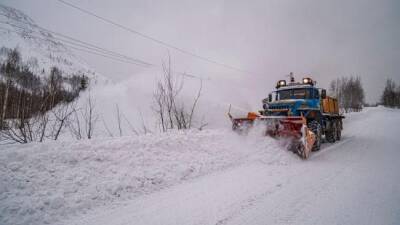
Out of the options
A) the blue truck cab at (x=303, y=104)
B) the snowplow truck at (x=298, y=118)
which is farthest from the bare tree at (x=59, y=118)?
the blue truck cab at (x=303, y=104)

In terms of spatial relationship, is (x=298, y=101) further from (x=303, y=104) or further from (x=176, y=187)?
(x=176, y=187)

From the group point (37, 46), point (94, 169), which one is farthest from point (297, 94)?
point (37, 46)

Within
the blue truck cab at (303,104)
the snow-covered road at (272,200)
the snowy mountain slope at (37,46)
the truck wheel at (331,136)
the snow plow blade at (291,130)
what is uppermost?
the snowy mountain slope at (37,46)

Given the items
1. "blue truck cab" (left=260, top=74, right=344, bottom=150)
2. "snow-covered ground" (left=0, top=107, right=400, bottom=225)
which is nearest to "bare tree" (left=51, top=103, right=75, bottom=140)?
"snow-covered ground" (left=0, top=107, right=400, bottom=225)

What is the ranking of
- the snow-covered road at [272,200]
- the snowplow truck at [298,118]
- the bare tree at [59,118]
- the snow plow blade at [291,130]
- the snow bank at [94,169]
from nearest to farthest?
the snow-covered road at [272,200]
the snow bank at [94,169]
the snow plow blade at [291,130]
the snowplow truck at [298,118]
the bare tree at [59,118]

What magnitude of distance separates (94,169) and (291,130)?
582 cm

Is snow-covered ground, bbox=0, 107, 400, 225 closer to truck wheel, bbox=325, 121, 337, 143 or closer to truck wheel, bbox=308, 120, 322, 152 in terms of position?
truck wheel, bbox=308, 120, 322, 152

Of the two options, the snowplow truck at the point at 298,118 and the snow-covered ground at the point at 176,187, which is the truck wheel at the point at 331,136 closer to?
the snowplow truck at the point at 298,118

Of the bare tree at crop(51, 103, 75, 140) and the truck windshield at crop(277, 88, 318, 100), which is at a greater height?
the truck windshield at crop(277, 88, 318, 100)

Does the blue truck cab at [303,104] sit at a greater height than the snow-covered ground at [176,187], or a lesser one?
greater

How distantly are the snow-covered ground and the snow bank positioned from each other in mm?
Result: 14

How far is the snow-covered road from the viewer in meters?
3.10

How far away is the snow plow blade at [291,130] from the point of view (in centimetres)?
683

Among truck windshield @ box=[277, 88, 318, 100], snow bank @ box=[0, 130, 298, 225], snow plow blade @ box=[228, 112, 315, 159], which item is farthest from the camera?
truck windshield @ box=[277, 88, 318, 100]
